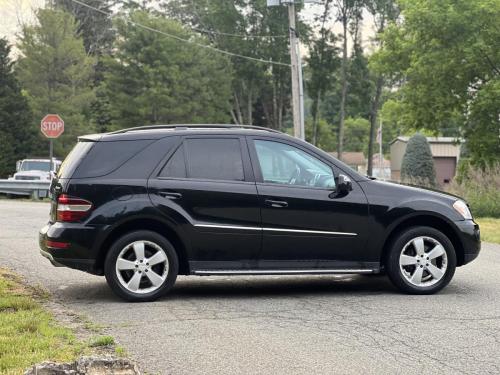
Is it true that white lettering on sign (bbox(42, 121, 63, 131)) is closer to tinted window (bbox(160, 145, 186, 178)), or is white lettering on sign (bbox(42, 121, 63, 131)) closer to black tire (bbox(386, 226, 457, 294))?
tinted window (bbox(160, 145, 186, 178))

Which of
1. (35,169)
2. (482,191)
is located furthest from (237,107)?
(482,191)

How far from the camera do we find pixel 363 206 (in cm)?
762

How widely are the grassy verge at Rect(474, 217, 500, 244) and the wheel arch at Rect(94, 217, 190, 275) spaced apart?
8.32m

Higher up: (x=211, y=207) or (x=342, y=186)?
(x=342, y=186)

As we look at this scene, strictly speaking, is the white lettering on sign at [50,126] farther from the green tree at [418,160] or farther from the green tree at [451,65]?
the green tree at [418,160]

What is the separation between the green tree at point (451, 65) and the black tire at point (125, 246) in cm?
1934

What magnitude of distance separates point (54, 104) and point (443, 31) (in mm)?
27335

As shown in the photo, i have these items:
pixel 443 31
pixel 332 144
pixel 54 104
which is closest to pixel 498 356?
pixel 443 31

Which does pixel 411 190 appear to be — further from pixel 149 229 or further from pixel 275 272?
pixel 149 229

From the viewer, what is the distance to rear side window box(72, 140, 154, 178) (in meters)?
7.36

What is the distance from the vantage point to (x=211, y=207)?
7398 millimetres

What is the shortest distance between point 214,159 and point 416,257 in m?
2.47

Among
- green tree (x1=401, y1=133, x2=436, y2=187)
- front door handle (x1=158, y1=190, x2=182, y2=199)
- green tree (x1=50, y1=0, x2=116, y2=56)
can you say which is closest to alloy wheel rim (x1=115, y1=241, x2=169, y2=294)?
front door handle (x1=158, y1=190, x2=182, y2=199)

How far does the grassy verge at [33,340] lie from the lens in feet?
15.8
